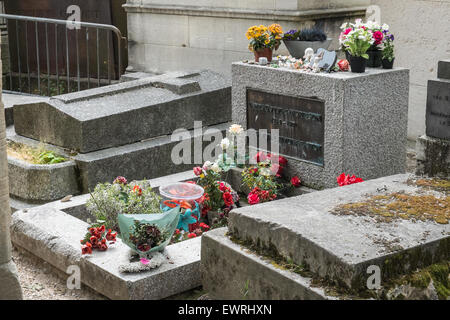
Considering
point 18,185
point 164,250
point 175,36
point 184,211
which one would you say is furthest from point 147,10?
point 164,250

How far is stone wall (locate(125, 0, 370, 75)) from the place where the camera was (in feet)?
31.1

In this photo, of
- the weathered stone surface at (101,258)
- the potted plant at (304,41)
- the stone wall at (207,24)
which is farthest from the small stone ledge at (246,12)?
the weathered stone surface at (101,258)

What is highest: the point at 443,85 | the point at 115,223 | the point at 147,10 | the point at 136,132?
the point at 147,10

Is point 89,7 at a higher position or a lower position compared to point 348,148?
higher

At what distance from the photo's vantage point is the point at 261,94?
7578mm

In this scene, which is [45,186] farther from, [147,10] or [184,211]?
[147,10]

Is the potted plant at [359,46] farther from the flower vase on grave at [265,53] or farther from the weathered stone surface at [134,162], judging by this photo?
the weathered stone surface at [134,162]

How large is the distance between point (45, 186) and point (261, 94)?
2583 mm

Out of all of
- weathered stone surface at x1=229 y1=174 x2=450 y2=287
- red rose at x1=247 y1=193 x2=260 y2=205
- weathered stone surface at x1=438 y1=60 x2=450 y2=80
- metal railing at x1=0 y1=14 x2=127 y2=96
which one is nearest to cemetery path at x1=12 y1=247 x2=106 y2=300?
weathered stone surface at x1=229 y1=174 x2=450 y2=287

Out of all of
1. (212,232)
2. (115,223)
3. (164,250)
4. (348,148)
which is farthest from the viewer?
(348,148)

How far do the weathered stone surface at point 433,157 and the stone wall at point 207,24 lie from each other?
4020mm

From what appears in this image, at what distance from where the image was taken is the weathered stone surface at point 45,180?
7160 millimetres

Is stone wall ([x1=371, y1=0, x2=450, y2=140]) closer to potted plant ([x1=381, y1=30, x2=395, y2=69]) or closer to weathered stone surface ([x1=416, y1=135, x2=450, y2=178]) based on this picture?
potted plant ([x1=381, y1=30, x2=395, y2=69])

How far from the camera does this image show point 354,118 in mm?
6734
